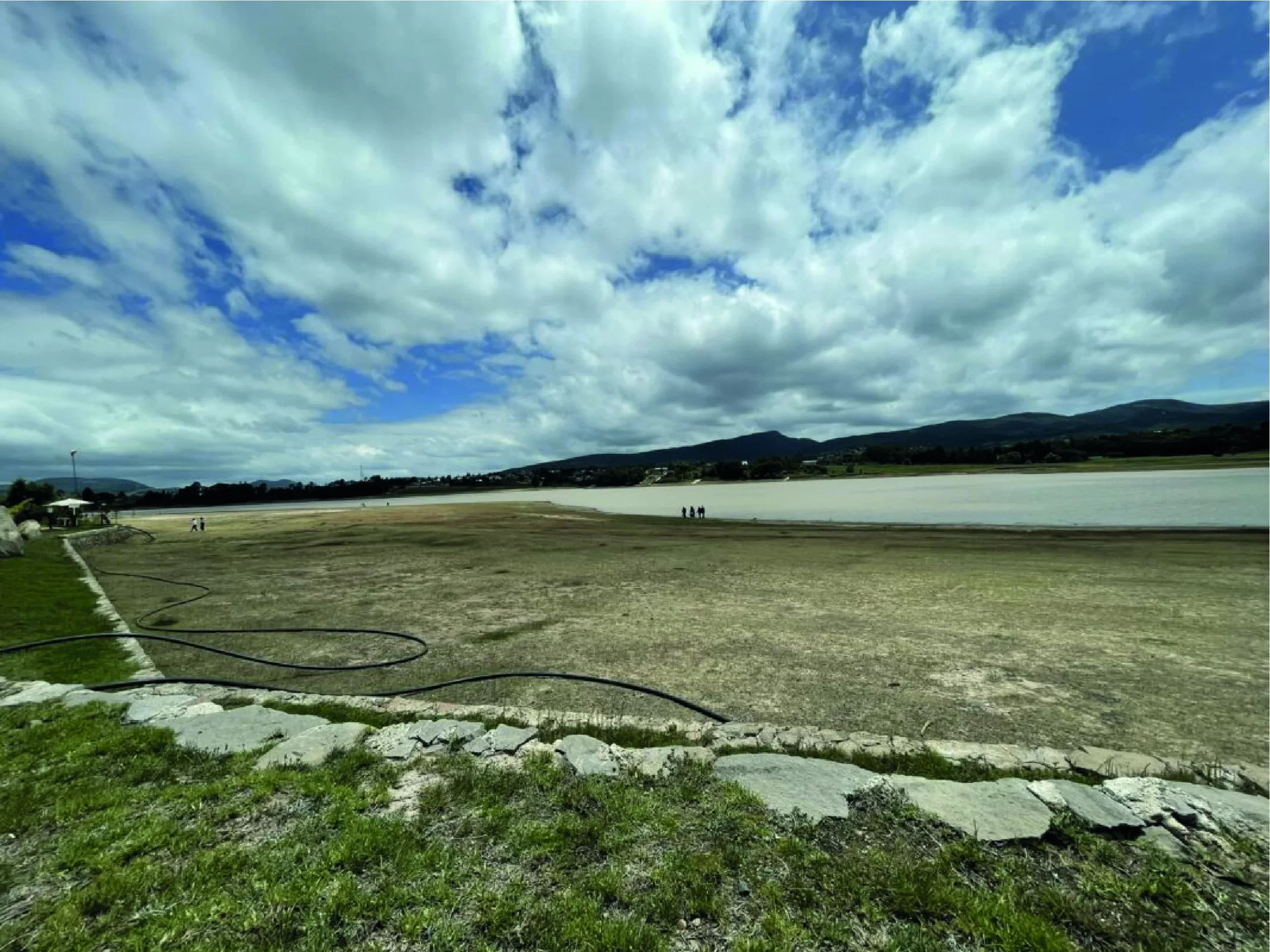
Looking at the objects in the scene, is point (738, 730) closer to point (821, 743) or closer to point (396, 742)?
point (821, 743)

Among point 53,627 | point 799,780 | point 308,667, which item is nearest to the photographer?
point 799,780

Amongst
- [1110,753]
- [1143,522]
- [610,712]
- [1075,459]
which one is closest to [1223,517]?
[1143,522]

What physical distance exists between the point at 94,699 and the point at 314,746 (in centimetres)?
376

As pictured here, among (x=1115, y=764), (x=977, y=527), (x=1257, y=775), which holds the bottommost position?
(x=977, y=527)

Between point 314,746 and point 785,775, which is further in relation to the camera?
point 314,746

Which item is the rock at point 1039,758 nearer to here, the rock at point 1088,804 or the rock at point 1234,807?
the rock at point 1088,804

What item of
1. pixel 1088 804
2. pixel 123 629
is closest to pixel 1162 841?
pixel 1088 804

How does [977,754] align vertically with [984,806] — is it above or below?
below

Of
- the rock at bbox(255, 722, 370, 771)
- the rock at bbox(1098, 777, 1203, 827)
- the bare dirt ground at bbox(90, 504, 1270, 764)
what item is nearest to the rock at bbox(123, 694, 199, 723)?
the bare dirt ground at bbox(90, 504, 1270, 764)

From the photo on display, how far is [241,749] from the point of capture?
17.4 ft

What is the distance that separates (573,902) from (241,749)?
4.11m

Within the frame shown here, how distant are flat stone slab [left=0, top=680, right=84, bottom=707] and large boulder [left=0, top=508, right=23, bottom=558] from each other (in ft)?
69.0

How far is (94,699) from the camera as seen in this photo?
6.62 m

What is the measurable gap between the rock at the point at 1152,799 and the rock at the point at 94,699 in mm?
10384
